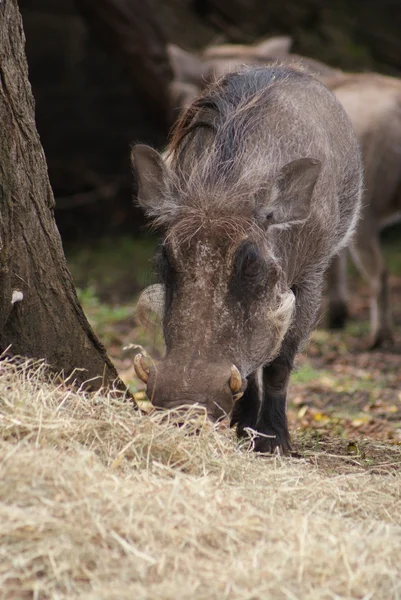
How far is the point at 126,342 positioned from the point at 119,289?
2601 millimetres

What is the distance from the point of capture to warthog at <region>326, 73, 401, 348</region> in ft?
26.0

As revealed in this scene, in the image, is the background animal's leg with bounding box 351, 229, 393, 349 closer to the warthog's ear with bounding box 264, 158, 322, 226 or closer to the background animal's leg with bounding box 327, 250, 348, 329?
the background animal's leg with bounding box 327, 250, 348, 329

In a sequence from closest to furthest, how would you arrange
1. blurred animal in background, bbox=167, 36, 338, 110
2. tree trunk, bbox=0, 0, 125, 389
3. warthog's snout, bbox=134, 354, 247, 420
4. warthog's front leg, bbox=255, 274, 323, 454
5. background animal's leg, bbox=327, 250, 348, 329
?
warthog's snout, bbox=134, 354, 247, 420 → tree trunk, bbox=0, 0, 125, 389 → warthog's front leg, bbox=255, 274, 323, 454 → background animal's leg, bbox=327, 250, 348, 329 → blurred animal in background, bbox=167, 36, 338, 110

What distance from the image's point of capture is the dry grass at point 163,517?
89.0 inches

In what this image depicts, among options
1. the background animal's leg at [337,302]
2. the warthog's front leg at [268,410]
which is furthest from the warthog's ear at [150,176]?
the background animal's leg at [337,302]

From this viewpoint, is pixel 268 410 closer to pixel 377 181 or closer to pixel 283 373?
pixel 283 373

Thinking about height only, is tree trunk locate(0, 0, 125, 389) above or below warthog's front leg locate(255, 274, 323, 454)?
above

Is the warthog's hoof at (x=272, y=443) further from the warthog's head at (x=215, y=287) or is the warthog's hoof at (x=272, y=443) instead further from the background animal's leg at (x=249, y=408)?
the warthog's head at (x=215, y=287)

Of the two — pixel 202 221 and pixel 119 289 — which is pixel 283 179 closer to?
pixel 202 221

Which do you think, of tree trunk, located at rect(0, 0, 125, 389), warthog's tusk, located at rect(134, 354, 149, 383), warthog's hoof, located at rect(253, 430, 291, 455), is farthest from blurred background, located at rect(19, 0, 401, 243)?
warthog's tusk, located at rect(134, 354, 149, 383)

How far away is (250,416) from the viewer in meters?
4.37

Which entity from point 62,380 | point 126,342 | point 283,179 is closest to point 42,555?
point 62,380

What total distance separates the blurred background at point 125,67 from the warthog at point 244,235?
632 cm

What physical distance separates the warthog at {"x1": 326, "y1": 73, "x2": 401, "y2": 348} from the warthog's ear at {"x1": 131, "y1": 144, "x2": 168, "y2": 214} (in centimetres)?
409
